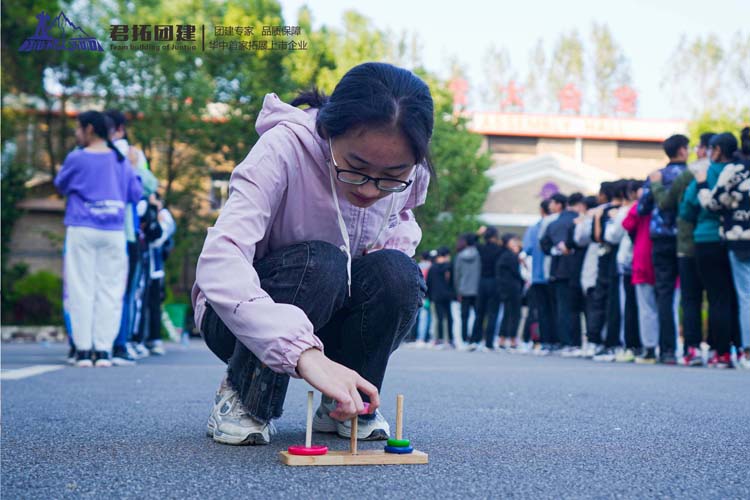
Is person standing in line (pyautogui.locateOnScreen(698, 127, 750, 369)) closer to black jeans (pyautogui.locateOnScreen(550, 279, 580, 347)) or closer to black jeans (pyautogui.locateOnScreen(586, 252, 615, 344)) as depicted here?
black jeans (pyautogui.locateOnScreen(586, 252, 615, 344))

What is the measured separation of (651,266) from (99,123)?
5160mm

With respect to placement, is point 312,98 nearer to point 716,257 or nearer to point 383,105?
point 383,105

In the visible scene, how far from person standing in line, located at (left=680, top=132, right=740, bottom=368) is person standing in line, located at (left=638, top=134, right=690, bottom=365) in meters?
0.64

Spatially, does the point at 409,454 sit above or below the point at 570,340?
above

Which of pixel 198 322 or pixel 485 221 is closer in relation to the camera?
pixel 198 322

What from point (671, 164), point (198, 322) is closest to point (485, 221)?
point (671, 164)

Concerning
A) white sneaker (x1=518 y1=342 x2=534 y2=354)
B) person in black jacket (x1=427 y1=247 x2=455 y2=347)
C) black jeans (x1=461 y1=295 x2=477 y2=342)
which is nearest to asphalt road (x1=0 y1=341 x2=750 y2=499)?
white sneaker (x1=518 y1=342 x2=534 y2=354)

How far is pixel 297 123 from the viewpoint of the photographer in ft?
9.72

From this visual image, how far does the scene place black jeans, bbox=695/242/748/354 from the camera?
8109mm

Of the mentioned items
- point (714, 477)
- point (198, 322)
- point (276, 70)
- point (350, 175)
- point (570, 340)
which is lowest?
point (570, 340)

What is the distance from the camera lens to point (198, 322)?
3146 millimetres

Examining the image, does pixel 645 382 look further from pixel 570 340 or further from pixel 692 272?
pixel 570 340

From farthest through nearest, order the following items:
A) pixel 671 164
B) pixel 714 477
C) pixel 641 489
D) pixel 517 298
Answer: pixel 517 298 → pixel 671 164 → pixel 714 477 → pixel 641 489

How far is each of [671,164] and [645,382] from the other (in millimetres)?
3850
